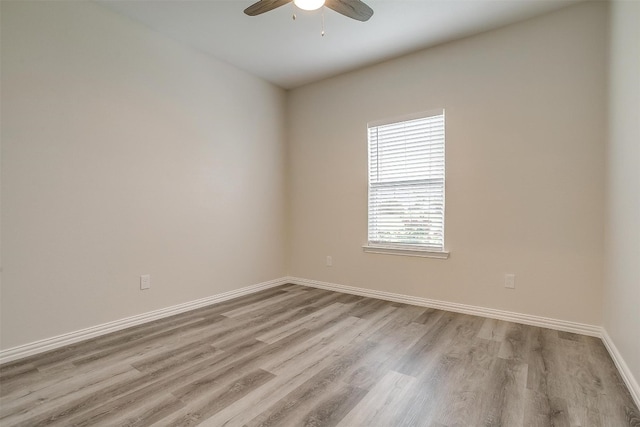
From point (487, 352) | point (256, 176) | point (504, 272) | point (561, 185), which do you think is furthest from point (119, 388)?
point (561, 185)

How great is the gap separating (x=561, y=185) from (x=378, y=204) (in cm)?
169

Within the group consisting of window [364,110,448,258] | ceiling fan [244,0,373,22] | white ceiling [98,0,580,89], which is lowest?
window [364,110,448,258]

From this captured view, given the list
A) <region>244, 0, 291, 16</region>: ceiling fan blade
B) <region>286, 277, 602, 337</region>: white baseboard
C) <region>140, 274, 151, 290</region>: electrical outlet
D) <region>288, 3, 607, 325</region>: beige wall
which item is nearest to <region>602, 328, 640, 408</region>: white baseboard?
<region>286, 277, 602, 337</region>: white baseboard

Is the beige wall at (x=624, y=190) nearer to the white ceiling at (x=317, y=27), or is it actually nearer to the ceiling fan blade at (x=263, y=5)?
the white ceiling at (x=317, y=27)

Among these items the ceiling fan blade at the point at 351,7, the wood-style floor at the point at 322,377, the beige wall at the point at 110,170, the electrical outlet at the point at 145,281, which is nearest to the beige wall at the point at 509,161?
the wood-style floor at the point at 322,377

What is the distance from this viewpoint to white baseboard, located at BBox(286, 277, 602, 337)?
2.54 m

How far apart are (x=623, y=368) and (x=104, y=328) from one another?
12.0 ft

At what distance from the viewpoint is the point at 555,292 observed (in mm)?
2633

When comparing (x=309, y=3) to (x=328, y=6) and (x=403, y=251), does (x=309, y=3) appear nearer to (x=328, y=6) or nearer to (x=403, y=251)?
(x=328, y=6)

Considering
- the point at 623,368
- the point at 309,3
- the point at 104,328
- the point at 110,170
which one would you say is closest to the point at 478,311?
the point at 623,368

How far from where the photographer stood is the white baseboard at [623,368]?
1.61 metres

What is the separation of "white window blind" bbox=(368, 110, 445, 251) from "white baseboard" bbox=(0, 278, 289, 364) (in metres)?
1.91

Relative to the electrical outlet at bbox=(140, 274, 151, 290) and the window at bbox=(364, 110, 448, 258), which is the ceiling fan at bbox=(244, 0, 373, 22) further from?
the electrical outlet at bbox=(140, 274, 151, 290)

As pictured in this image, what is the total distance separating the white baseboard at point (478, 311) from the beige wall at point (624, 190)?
0.20 m
